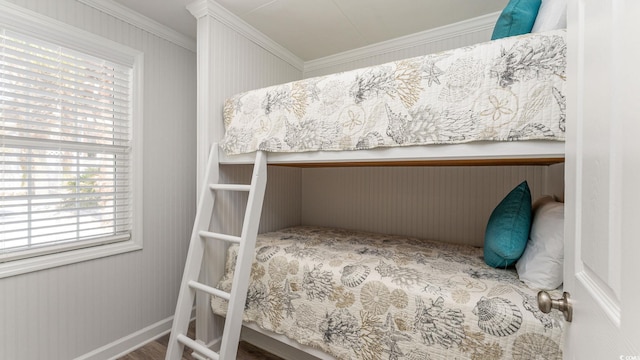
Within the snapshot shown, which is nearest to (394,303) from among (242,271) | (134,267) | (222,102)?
(242,271)

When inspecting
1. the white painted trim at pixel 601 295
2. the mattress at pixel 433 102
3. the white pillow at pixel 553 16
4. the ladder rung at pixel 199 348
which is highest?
the white pillow at pixel 553 16

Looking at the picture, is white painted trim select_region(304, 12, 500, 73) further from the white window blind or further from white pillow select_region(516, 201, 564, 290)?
the white window blind

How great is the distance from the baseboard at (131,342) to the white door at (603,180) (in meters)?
2.49

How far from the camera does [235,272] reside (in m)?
1.49

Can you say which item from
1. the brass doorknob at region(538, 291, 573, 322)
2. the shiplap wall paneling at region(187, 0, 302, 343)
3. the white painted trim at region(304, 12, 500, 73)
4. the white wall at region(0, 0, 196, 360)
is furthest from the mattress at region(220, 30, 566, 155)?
the white painted trim at region(304, 12, 500, 73)

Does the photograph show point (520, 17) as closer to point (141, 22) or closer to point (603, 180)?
point (603, 180)

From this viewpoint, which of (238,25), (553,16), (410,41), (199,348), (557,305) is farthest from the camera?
(410,41)

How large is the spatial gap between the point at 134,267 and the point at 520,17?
2.82 metres

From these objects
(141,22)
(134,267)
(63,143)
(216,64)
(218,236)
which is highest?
(141,22)

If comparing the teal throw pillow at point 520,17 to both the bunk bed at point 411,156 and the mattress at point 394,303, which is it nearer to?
the bunk bed at point 411,156

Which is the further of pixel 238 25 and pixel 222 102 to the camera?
pixel 238 25

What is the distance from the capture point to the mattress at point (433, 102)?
0.97 metres

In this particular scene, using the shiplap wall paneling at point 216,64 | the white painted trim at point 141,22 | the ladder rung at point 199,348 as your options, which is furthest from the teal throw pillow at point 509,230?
the white painted trim at point 141,22

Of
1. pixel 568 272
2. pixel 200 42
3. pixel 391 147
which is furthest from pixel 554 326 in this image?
pixel 200 42
